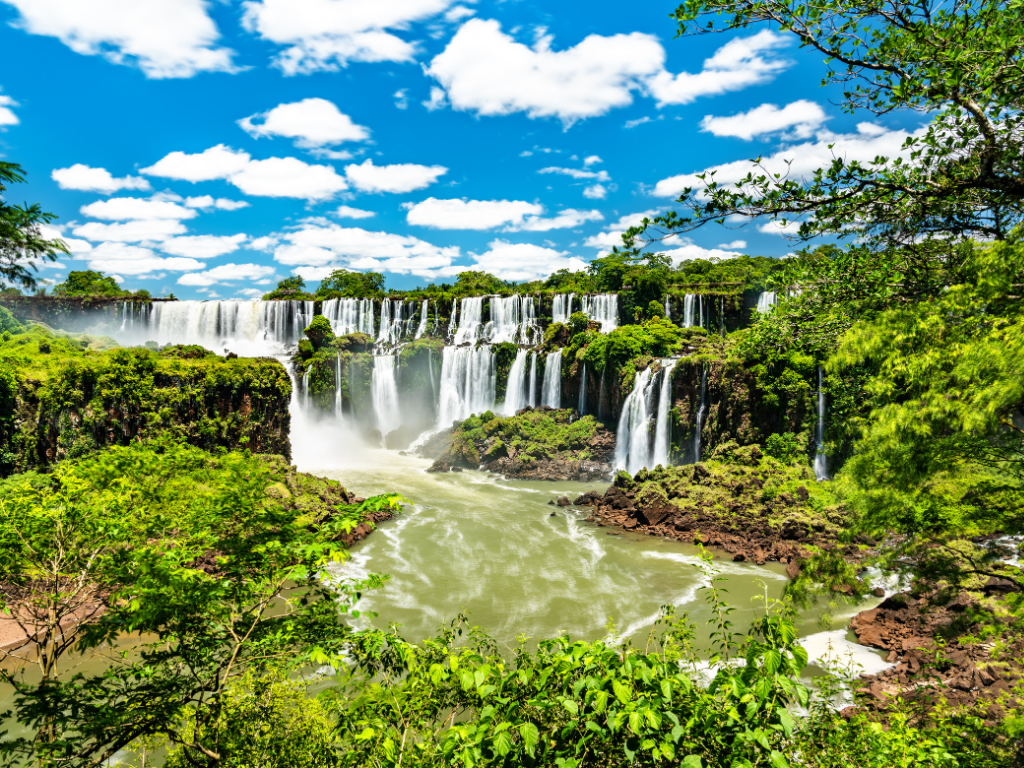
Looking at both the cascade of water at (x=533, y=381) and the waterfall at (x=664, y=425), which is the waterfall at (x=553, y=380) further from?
the waterfall at (x=664, y=425)

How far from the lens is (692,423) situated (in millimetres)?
27594

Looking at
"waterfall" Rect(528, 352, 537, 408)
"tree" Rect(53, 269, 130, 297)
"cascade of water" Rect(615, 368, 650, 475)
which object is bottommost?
"cascade of water" Rect(615, 368, 650, 475)

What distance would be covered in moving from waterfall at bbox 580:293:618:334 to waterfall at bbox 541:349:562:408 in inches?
289

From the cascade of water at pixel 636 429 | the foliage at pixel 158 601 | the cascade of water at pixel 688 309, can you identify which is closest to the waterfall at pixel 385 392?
the cascade of water at pixel 636 429

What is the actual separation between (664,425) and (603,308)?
17.2 metres

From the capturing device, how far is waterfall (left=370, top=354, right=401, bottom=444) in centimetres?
4147

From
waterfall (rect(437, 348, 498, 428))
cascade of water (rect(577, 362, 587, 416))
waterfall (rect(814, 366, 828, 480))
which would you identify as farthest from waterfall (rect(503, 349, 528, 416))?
waterfall (rect(814, 366, 828, 480))

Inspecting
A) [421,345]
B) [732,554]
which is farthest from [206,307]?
[732,554]

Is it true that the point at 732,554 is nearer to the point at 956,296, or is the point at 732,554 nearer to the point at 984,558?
the point at 984,558

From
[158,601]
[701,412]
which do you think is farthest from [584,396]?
[158,601]

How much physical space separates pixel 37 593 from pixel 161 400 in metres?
19.1

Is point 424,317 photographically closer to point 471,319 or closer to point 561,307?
point 471,319

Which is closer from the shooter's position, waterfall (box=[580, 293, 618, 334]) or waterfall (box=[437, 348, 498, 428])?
waterfall (box=[437, 348, 498, 428])

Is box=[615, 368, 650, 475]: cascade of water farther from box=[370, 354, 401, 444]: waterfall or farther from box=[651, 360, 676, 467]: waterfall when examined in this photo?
box=[370, 354, 401, 444]: waterfall
